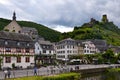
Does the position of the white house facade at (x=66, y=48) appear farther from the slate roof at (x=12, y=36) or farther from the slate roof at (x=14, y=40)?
the slate roof at (x=12, y=36)

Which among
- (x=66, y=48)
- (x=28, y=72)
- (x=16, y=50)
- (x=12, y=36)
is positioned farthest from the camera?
(x=66, y=48)

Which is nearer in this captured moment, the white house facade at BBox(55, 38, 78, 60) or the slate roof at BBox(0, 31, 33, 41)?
the slate roof at BBox(0, 31, 33, 41)

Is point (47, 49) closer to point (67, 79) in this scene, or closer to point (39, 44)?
point (39, 44)

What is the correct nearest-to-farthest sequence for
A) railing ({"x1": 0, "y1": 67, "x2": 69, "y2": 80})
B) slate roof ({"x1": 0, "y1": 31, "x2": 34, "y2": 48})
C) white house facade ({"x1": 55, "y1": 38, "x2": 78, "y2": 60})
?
railing ({"x1": 0, "y1": 67, "x2": 69, "y2": 80}), slate roof ({"x1": 0, "y1": 31, "x2": 34, "y2": 48}), white house facade ({"x1": 55, "y1": 38, "x2": 78, "y2": 60})

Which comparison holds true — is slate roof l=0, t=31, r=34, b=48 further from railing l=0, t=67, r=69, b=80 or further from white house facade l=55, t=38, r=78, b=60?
white house facade l=55, t=38, r=78, b=60

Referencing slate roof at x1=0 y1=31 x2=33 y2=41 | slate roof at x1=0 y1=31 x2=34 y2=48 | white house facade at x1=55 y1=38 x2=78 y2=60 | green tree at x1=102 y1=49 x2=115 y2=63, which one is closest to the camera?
slate roof at x1=0 y1=31 x2=34 y2=48

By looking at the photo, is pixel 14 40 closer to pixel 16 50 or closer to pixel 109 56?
pixel 16 50

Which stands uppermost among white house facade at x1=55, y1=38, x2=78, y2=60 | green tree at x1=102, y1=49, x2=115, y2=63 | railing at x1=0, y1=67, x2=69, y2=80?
white house facade at x1=55, y1=38, x2=78, y2=60

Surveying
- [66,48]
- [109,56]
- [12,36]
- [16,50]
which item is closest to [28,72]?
[16,50]

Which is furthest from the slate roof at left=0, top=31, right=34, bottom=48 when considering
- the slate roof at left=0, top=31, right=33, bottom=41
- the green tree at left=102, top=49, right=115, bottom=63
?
the green tree at left=102, top=49, right=115, bottom=63

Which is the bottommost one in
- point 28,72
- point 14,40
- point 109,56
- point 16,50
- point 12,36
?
point 28,72

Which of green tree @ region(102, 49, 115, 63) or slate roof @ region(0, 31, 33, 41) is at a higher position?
slate roof @ region(0, 31, 33, 41)

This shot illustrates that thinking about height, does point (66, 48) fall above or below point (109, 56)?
above

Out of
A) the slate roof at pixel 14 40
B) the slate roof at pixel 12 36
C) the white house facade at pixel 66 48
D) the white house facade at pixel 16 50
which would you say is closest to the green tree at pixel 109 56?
the white house facade at pixel 66 48
